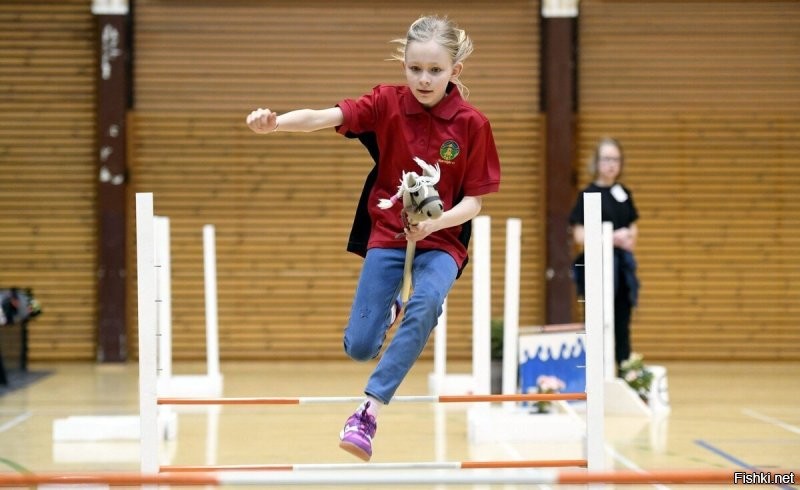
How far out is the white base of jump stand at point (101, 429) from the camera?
6680mm

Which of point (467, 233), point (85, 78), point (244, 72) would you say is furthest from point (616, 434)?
point (85, 78)

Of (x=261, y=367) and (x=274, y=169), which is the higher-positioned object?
(x=274, y=169)

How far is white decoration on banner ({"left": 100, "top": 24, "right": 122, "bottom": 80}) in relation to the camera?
422 inches

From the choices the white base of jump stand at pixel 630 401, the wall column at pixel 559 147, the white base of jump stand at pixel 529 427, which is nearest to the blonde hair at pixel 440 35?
the white base of jump stand at pixel 529 427

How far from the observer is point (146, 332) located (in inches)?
162

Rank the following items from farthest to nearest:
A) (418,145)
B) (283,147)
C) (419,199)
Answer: (283,147) → (418,145) → (419,199)

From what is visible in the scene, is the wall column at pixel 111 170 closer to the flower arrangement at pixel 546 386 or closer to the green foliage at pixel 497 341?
the green foliage at pixel 497 341

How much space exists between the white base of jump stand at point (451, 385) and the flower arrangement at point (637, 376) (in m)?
1.05

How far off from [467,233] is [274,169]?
6988 millimetres

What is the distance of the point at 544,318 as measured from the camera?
1100cm

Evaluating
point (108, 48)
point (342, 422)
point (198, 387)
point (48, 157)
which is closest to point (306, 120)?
point (342, 422)

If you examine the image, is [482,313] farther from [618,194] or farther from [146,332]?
[146,332]

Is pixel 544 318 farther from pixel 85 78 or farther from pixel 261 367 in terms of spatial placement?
pixel 85 78

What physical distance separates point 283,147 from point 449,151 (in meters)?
7.15
